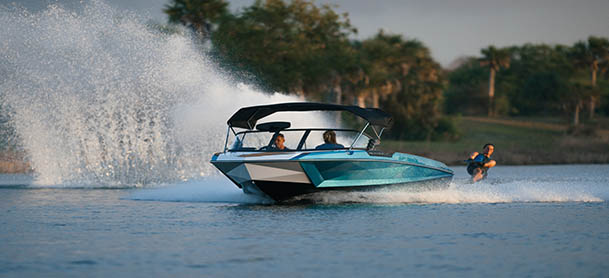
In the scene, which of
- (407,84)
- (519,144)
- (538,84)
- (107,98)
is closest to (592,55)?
(538,84)

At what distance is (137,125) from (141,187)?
2688mm

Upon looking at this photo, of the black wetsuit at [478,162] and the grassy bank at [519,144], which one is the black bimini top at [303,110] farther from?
the grassy bank at [519,144]

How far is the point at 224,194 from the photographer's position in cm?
1852

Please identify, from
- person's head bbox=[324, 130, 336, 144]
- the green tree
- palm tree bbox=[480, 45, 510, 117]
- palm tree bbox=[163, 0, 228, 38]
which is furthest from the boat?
palm tree bbox=[480, 45, 510, 117]

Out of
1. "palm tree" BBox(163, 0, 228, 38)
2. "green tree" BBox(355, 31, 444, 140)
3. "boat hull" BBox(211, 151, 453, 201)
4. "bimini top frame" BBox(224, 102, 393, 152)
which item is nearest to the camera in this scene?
"boat hull" BBox(211, 151, 453, 201)

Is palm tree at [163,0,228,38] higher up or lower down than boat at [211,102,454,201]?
higher up

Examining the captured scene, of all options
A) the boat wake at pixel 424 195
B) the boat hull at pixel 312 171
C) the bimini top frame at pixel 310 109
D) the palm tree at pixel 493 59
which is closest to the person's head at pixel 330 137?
the bimini top frame at pixel 310 109

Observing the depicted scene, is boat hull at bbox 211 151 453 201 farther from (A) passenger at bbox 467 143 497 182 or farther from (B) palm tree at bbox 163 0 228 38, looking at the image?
(B) palm tree at bbox 163 0 228 38

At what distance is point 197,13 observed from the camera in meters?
50.6

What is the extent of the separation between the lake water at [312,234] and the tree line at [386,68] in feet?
84.4

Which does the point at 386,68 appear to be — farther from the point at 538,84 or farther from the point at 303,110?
the point at 303,110

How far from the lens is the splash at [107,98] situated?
79.2 feet

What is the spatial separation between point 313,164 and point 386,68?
5545cm

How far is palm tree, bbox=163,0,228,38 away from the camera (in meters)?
50.3
